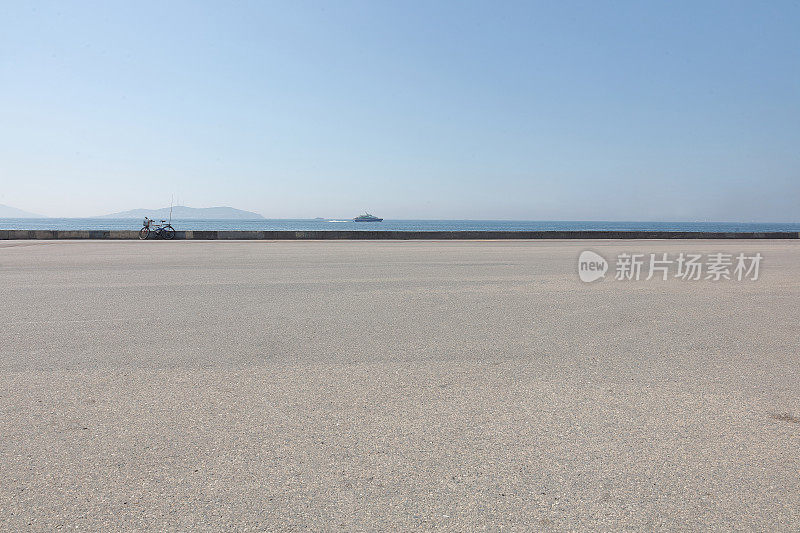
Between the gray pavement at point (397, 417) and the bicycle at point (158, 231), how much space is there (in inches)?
944

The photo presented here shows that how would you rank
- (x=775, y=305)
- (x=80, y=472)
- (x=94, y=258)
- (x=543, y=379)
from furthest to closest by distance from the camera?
(x=94, y=258), (x=775, y=305), (x=543, y=379), (x=80, y=472)

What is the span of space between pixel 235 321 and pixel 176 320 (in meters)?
0.72

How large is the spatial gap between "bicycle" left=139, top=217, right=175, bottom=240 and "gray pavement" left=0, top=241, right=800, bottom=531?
78.7 ft

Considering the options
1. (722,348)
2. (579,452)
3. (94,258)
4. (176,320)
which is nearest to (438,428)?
(579,452)

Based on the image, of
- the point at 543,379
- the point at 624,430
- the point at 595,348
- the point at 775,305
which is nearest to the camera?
the point at 624,430

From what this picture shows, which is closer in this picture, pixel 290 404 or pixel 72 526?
pixel 72 526

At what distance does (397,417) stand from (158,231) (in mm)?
30370

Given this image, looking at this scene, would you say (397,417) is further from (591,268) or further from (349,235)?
(349,235)

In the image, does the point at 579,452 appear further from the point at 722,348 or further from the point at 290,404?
the point at 722,348

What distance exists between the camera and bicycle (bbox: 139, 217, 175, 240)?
99.8ft

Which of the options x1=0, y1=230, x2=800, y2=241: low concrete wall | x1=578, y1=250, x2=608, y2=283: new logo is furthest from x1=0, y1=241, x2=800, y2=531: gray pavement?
x1=0, y1=230, x2=800, y2=241: low concrete wall

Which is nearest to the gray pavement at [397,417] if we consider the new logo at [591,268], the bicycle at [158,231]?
the new logo at [591,268]

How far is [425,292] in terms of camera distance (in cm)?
943

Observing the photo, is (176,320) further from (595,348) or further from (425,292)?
(595,348)
